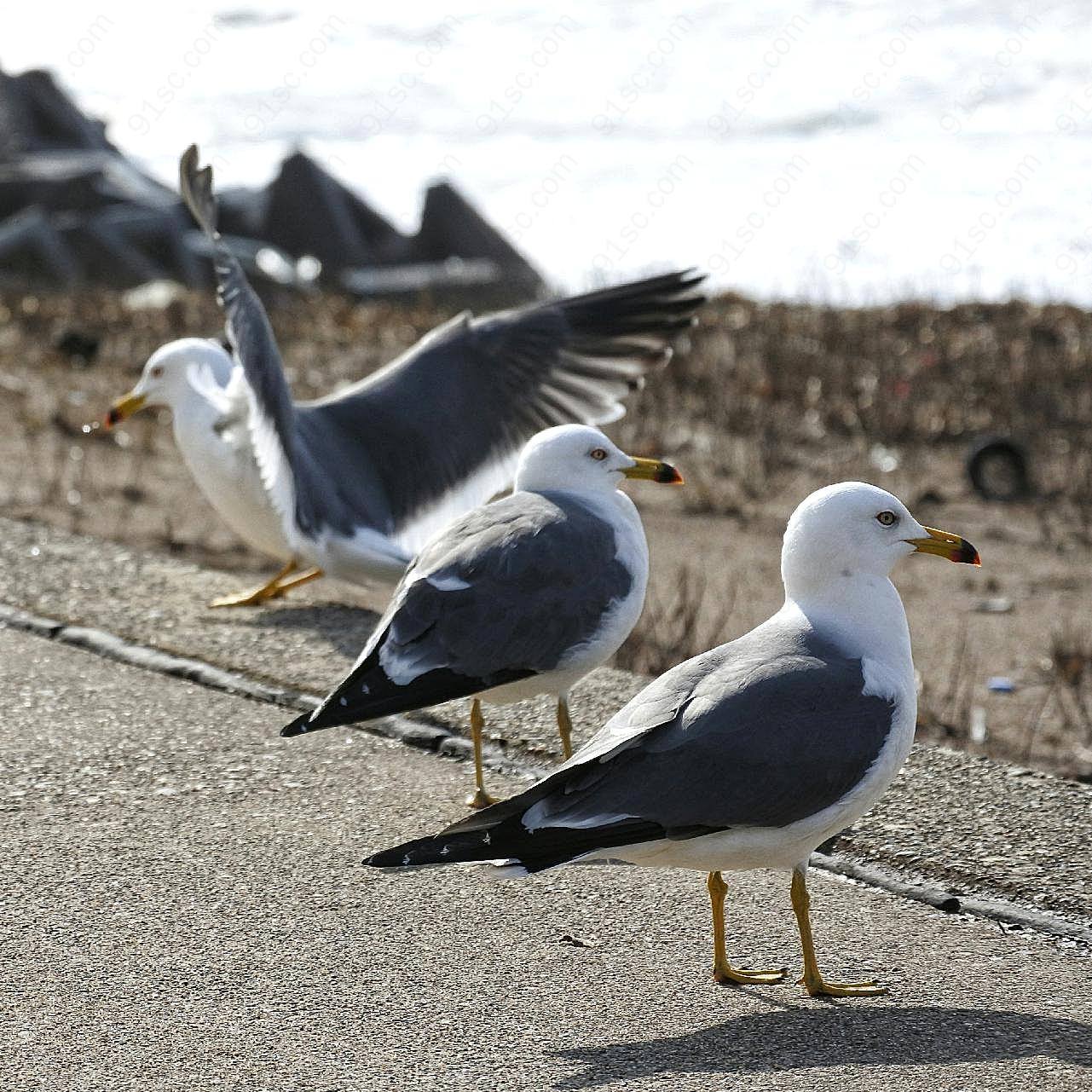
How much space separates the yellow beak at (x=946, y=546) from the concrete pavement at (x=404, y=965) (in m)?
0.71

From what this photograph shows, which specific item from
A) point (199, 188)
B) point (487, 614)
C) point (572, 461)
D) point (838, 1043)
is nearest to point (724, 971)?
point (838, 1043)

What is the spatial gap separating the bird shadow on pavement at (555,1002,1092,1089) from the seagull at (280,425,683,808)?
1.09m

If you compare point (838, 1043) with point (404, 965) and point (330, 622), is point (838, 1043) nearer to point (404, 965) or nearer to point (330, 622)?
point (404, 965)

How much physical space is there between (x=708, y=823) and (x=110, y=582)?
3373 mm

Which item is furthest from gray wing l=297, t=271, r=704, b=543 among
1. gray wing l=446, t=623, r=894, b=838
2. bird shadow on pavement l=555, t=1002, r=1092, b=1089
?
bird shadow on pavement l=555, t=1002, r=1092, b=1089

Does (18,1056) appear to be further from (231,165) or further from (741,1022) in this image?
(231,165)

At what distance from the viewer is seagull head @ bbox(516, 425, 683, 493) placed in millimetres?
4305

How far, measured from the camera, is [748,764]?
119 inches

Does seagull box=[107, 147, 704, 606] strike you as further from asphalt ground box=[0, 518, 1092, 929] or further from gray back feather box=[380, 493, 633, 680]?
gray back feather box=[380, 493, 633, 680]

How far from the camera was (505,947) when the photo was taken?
10.8 feet

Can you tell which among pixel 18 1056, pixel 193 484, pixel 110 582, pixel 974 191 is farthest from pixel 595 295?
pixel 974 191

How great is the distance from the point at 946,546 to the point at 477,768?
1228mm

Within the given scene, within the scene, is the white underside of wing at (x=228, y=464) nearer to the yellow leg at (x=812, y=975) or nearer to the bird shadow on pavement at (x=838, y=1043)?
the yellow leg at (x=812, y=975)

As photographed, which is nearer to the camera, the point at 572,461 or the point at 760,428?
the point at 572,461
